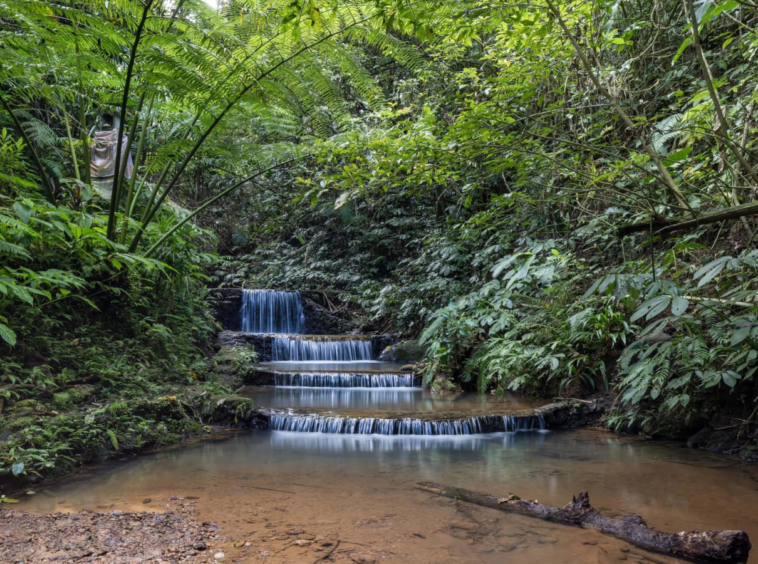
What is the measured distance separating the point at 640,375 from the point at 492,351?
274 centimetres

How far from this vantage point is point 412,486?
3.47m

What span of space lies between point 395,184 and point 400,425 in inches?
110

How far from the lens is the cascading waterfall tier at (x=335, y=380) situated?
7.74 m

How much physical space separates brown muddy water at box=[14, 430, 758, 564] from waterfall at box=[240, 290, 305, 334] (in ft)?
22.8

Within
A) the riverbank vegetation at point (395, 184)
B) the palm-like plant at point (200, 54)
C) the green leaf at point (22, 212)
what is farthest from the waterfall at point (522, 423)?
the green leaf at point (22, 212)

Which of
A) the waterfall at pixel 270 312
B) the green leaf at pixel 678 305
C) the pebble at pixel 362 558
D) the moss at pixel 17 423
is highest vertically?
the waterfall at pixel 270 312

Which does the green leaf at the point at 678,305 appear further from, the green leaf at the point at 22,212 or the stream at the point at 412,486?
the green leaf at the point at 22,212

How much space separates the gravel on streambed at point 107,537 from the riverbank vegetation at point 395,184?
0.90 meters

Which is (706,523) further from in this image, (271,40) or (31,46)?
(31,46)

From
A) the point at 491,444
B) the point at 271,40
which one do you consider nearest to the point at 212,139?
the point at 271,40

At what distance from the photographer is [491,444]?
4.85 m

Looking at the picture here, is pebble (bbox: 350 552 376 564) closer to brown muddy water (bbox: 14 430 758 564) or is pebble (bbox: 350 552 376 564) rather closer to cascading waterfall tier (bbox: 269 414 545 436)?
brown muddy water (bbox: 14 430 758 564)

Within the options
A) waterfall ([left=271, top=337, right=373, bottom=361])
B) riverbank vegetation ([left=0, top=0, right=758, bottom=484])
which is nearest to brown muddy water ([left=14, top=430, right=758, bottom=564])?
riverbank vegetation ([left=0, top=0, right=758, bottom=484])

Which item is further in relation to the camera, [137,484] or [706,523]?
[137,484]
